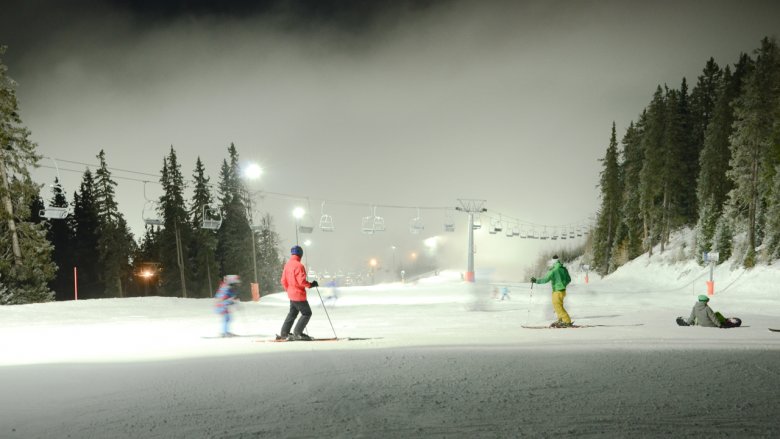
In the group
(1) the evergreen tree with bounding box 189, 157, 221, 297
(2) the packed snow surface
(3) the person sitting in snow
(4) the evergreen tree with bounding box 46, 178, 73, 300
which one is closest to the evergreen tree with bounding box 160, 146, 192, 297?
(1) the evergreen tree with bounding box 189, 157, 221, 297

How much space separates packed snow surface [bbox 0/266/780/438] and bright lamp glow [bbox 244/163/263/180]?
61.5ft

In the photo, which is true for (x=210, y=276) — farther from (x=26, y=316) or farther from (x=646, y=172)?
(x=646, y=172)

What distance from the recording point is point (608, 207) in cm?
6719

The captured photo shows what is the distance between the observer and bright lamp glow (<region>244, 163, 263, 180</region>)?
31984 mm

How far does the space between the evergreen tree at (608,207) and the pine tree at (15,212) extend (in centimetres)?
5983

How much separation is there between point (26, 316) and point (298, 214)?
784 inches

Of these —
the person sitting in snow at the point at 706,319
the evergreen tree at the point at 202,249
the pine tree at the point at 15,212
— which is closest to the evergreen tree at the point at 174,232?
the evergreen tree at the point at 202,249

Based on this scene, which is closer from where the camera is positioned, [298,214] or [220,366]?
[220,366]

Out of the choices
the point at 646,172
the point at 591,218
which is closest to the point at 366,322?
the point at 646,172

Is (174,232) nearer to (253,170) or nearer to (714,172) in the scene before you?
(253,170)

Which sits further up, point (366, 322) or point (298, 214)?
point (298, 214)

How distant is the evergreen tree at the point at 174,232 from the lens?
62.4 m

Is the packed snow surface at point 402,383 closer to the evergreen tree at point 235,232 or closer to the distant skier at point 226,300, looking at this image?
the distant skier at point 226,300

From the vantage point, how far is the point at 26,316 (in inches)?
772
